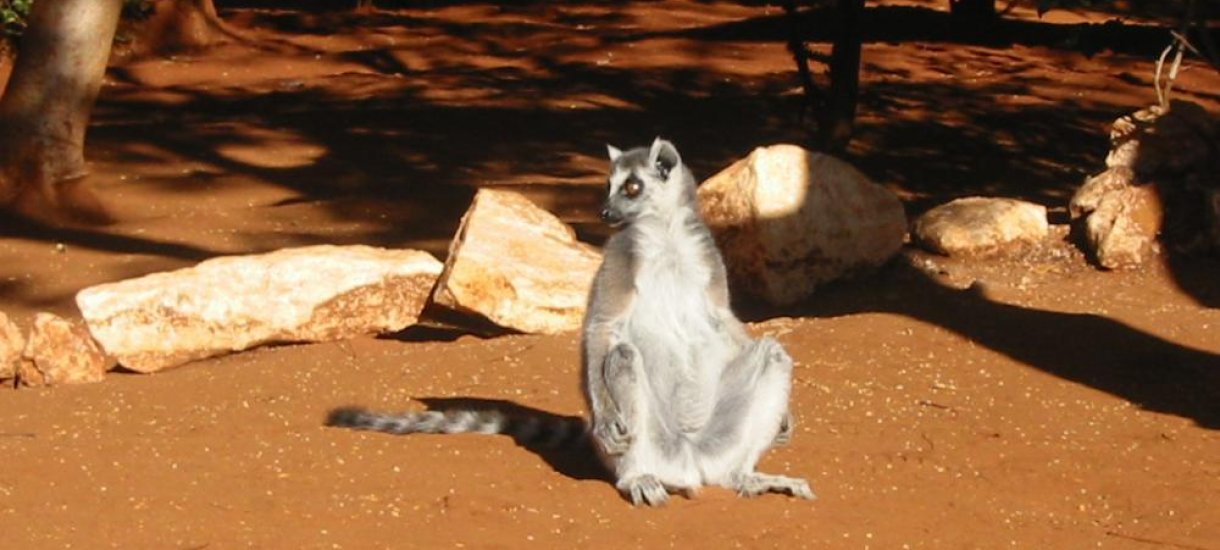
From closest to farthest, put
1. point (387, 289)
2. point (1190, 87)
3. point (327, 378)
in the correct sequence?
point (327, 378)
point (387, 289)
point (1190, 87)

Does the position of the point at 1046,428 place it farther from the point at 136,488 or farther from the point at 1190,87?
the point at 1190,87

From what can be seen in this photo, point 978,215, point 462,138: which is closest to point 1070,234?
point 978,215

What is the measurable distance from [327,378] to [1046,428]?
2994 millimetres

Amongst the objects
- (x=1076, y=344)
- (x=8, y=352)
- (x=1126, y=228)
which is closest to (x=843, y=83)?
(x=1126, y=228)

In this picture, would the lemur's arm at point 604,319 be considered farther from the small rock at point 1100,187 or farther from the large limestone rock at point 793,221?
the small rock at point 1100,187

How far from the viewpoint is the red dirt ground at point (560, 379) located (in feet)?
19.9

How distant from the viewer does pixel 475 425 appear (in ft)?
23.0

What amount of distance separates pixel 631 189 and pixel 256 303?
2.90m

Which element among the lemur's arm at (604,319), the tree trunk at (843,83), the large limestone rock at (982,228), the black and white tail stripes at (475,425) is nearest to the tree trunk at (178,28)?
the tree trunk at (843,83)

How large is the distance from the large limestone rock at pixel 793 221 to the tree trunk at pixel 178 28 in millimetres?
12749

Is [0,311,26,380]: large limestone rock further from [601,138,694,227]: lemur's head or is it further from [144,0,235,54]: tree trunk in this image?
[144,0,235,54]: tree trunk

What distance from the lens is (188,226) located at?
38.3 ft

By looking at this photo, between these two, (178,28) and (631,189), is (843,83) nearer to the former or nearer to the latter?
(631,189)

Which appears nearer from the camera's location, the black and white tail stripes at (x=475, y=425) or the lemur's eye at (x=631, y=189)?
the lemur's eye at (x=631, y=189)
